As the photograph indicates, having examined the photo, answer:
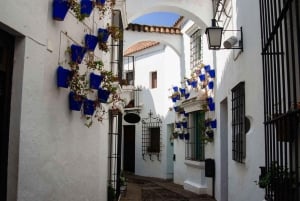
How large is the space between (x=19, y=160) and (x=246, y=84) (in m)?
4.00

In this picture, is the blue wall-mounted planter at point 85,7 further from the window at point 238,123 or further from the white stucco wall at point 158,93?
the white stucco wall at point 158,93

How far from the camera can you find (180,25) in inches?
622

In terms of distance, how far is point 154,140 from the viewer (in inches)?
754

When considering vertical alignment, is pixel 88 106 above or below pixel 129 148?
above

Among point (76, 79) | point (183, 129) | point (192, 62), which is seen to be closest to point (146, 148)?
point (183, 129)

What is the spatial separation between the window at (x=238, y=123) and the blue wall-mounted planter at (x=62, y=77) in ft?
10.6

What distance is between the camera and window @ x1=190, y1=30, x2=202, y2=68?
45.0 feet

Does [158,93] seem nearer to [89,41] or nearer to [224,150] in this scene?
[224,150]

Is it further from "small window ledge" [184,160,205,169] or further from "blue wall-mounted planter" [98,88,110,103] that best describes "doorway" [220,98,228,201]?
"blue wall-mounted planter" [98,88,110,103]

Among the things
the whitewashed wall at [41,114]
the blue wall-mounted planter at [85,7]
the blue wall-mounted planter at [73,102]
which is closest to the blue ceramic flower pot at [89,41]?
the whitewashed wall at [41,114]

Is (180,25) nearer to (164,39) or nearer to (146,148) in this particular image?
(164,39)

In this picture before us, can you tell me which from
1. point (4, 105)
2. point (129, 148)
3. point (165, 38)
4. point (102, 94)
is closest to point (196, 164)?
point (165, 38)

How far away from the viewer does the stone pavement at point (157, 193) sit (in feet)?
38.6

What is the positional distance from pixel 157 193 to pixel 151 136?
6288 millimetres
